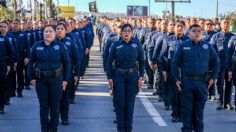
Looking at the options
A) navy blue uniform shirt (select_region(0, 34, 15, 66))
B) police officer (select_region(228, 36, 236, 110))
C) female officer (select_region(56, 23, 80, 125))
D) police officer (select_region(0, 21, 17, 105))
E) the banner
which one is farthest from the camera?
the banner

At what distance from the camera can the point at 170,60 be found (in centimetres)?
1205

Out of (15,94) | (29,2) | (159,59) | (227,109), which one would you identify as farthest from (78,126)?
(29,2)

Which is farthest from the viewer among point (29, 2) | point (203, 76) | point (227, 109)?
point (29, 2)

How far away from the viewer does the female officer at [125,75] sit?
33.3 feet

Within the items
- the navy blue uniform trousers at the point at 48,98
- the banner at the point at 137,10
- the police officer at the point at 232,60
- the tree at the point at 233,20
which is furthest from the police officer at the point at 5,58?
the banner at the point at 137,10

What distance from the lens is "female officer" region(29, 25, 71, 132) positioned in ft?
32.2

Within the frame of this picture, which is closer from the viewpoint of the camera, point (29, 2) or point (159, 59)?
point (159, 59)

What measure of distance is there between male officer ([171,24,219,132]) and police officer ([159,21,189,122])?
1681 mm

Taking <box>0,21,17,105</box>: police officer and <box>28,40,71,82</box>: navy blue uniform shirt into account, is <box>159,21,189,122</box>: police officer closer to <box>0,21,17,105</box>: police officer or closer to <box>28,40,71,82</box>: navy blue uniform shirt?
<box>28,40,71,82</box>: navy blue uniform shirt

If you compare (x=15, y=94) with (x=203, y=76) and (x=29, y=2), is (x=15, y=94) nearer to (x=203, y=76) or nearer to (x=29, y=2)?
(x=203, y=76)

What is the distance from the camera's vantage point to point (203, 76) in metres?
9.84

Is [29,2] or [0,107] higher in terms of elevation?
[29,2]

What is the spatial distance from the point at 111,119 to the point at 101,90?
18.0 ft

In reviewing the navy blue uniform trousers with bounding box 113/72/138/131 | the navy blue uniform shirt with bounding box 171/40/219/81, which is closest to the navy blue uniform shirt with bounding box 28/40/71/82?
the navy blue uniform trousers with bounding box 113/72/138/131
